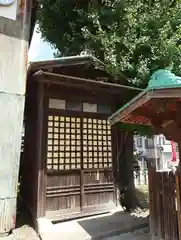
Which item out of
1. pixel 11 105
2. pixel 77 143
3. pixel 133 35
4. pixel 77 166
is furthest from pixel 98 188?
pixel 133 35

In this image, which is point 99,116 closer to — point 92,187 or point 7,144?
point 92,187

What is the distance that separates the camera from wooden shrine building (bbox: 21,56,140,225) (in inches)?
298

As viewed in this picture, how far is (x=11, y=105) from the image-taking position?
7371 millimetres

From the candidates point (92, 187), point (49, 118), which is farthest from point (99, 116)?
point (92, 187)

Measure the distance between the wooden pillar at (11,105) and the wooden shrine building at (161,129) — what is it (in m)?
3.29

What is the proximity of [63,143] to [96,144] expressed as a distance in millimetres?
1247

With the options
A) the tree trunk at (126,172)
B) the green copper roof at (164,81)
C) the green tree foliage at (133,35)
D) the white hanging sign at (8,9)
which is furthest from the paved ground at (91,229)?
the white hanging sign at (8,9)

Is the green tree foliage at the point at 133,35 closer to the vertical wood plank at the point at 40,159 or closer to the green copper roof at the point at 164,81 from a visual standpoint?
the vertical wood plank at the point at 40,159

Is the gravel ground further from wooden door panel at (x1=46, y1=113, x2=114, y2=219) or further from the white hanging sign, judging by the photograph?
the white hanging sign

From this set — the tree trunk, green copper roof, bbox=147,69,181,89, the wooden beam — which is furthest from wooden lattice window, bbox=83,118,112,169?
green copper roof, bbox=147,69,181,89

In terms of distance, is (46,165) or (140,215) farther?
(140,215)

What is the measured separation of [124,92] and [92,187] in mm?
3359

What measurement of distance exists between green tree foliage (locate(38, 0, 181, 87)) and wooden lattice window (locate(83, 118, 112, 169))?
6.14ft

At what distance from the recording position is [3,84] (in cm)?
731
